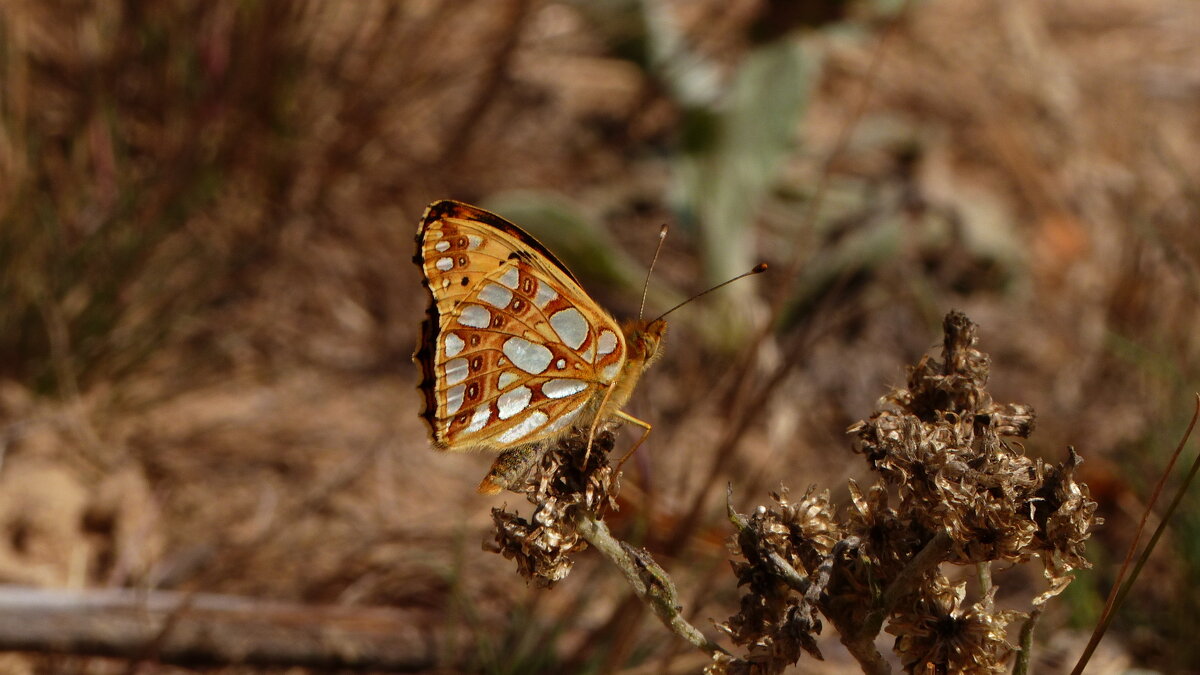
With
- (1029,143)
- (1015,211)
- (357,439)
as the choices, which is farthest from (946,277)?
(357,439)

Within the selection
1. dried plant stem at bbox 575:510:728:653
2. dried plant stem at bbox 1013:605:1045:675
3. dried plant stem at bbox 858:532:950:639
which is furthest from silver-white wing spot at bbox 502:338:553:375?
dried plant stem at bbox 1013:605:1045:675

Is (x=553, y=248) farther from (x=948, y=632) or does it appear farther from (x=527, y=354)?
(x=948, y=632)

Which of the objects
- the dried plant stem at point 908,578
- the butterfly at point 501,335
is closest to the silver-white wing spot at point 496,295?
the butterfly at point 501,335

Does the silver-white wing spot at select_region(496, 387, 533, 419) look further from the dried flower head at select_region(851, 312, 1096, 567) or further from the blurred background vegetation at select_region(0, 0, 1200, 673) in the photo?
the dried flower head at select_region(851, 312, 1096, 567)

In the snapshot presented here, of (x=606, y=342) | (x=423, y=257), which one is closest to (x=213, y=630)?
(x=423, y=257)

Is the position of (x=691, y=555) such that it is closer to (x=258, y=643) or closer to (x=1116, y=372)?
(x=258, y=643)

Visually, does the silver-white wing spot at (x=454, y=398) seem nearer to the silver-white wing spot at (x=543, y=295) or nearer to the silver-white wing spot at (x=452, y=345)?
the silver-white wing spot at (x=452, y=345)
